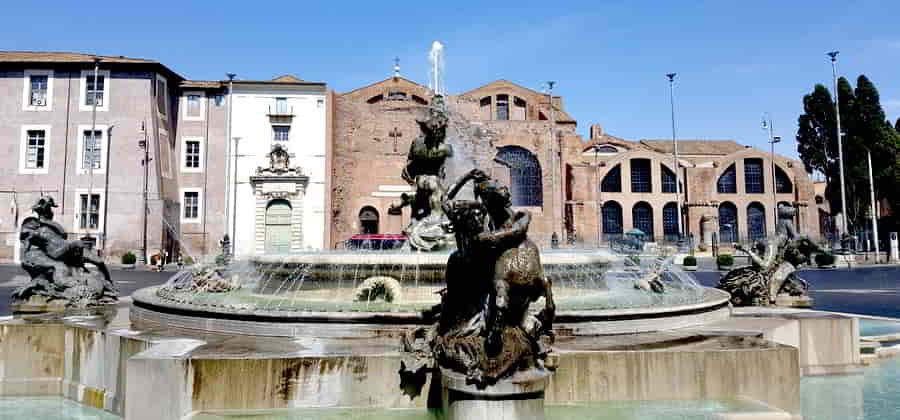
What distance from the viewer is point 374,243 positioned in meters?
36.5

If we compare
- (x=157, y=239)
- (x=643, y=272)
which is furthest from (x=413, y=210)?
(x=157, y=239)

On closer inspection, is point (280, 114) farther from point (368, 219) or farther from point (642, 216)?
point (642, 216)

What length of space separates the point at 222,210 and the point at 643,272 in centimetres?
3592

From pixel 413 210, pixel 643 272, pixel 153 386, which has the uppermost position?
pixel 413 210

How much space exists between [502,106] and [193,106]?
27.5 meters

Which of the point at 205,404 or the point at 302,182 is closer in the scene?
the point at 205,404

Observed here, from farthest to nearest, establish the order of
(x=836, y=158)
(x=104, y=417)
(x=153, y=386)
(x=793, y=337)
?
1. (x=836, y=158)
2. (x=793, y=337)
3. (x=104, y=417)
4. (x=153, y=386)

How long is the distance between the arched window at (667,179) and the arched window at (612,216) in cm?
490

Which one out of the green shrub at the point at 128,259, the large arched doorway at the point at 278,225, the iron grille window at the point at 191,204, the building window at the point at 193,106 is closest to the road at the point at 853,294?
the green shrub at the point at 128,259

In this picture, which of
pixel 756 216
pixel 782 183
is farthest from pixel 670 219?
pixel 782 183

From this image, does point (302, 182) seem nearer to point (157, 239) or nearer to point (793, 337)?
point (157, 239)

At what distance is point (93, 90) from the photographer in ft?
118

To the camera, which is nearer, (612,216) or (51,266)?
(51,266)

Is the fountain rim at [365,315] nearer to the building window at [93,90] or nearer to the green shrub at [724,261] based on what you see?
the green shrub at [724,261]
